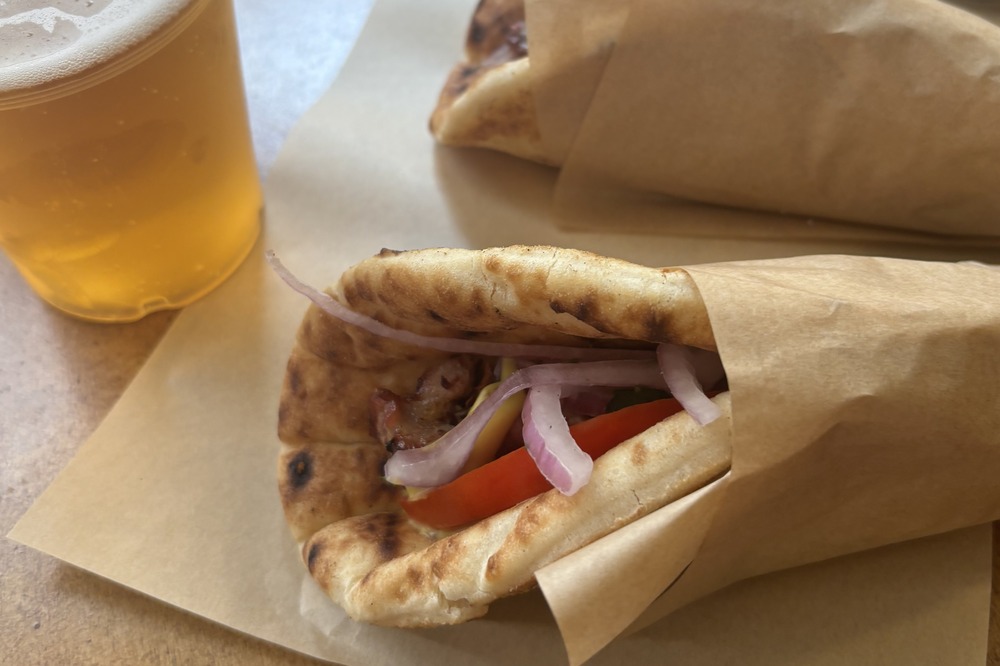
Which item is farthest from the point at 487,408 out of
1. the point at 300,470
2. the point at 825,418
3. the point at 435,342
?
the point at 825,418

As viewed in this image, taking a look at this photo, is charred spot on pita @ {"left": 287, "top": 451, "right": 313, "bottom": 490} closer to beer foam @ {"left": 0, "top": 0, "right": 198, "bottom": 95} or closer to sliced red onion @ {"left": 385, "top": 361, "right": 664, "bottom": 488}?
sliced red onion @ {"left": 385, "top": 361, "right": 664, "bottom": 488}

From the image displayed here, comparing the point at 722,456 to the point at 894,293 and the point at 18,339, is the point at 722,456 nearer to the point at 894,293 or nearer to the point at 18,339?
the point at 894,293

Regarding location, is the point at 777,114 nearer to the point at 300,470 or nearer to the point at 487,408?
the point at 487,408

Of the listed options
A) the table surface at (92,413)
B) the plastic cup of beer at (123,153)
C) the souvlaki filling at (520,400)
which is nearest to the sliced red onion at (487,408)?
the souvlaki filling at (520,400)

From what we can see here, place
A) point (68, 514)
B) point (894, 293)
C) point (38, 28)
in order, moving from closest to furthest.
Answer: point (894, 293), point (38, 28), point (68, 514)

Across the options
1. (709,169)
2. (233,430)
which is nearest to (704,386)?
(709,169)

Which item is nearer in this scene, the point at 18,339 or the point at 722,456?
the point at 722,456
